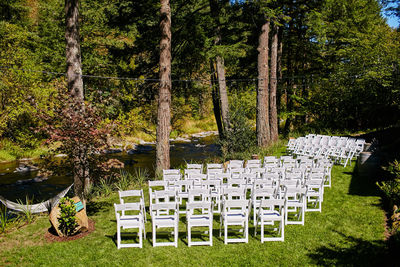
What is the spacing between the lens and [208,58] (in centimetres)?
1734

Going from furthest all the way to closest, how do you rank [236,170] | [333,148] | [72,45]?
[333,148], [72,45], [236,170]

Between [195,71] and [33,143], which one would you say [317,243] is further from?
[33,143]

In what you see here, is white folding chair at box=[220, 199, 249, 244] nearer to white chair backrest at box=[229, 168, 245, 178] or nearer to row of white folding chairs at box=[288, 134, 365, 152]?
white chair backrest at box=[229, 168, 245, 178]

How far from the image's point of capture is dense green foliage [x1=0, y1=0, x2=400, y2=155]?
58.4ft

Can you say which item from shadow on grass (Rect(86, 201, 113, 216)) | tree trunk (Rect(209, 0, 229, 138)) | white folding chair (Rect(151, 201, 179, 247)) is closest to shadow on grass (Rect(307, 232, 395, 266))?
white folding chair (Rect(151, 201, 179, 247))

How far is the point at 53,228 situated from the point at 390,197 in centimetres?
900

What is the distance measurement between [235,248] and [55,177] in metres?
14.4

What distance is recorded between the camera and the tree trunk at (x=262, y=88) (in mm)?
18312

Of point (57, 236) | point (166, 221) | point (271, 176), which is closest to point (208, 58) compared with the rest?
Result: point (271, 176)

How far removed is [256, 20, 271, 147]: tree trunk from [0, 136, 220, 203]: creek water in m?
2.80

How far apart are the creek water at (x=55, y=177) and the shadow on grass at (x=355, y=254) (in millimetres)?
6442

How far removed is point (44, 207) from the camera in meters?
9.46

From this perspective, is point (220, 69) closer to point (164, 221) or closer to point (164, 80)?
point (164, 80)

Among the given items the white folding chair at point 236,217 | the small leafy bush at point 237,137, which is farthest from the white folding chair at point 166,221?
the small leafy bush at point 237,137
